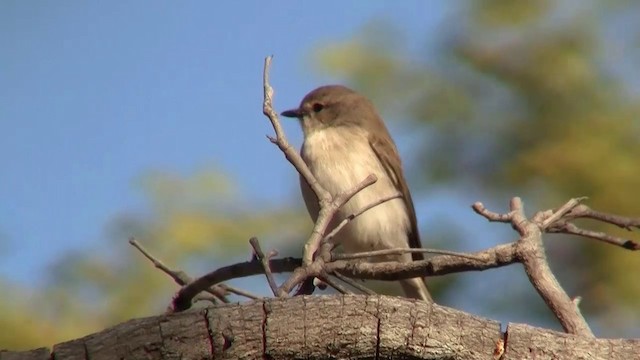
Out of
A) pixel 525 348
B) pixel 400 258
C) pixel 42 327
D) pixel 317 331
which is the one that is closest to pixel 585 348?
pixel 525 348

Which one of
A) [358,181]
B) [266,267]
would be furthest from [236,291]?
[358,181]

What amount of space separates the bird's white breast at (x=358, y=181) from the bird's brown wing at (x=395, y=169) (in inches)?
1.3

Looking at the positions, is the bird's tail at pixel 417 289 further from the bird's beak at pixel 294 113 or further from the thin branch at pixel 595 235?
the thin branch at pixel 595 235

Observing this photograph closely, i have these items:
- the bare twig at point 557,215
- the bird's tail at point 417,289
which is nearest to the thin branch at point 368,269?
the bare twig at point 557,215

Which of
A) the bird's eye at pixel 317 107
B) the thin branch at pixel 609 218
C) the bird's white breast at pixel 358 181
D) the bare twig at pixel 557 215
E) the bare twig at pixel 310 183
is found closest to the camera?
the bare twig at pixel 310 183

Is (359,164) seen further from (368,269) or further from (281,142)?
(281,142)

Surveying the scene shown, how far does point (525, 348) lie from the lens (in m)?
2.73

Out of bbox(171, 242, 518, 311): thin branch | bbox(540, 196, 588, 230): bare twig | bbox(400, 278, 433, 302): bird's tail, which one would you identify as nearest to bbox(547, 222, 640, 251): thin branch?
bbox(540, 196, 588, 230): bare twig

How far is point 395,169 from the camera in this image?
22.2ft

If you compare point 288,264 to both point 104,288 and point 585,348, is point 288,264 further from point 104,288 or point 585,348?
point 104,288

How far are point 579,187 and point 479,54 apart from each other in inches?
61.8

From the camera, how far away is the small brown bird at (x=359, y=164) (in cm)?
636

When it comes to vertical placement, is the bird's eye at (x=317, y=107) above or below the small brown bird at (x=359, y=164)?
above

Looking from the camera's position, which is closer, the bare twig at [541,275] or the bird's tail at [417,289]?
the bare twig at [541,275]
